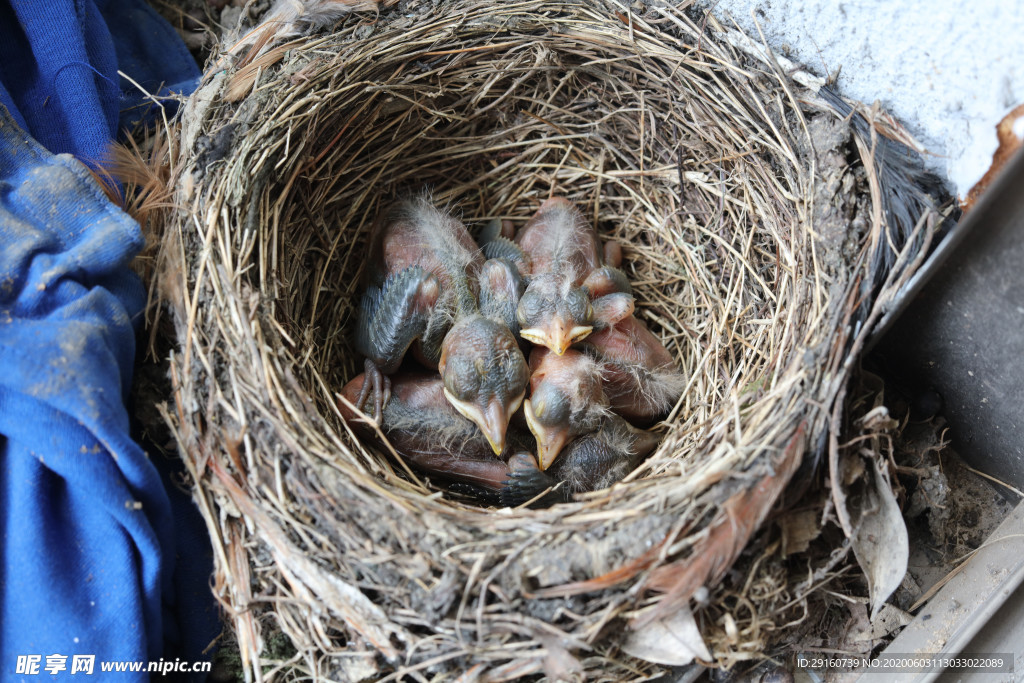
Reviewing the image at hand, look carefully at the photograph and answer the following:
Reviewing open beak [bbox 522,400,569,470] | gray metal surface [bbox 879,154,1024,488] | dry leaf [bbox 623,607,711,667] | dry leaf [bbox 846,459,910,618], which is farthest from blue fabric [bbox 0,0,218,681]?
gray metal surface [bbox 879,154,1024,488]

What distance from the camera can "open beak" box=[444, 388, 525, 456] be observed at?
1.39 metres

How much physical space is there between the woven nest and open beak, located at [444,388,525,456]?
0.49 ft

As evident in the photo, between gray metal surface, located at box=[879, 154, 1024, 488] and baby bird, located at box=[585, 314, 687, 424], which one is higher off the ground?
gray metal surface, located at box=[879, 154, 1024, 488]

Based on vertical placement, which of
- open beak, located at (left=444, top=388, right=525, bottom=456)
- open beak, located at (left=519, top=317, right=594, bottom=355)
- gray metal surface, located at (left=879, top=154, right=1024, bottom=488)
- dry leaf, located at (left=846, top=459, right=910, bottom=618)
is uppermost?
gray metal surface, located at (left=879, top=154, right=1024, bottom=488)

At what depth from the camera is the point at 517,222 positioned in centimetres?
188

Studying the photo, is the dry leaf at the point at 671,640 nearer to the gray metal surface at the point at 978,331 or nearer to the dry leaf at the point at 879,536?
the dry leaf at the point at 879,536

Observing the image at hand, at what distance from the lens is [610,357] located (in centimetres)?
155

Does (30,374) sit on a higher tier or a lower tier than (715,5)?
lower

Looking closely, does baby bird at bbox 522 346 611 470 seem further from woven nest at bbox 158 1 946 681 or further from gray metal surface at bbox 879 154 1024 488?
gray metal surface at bbox 879 154 1024 488

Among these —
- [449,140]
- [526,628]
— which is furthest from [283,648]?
[449,140]

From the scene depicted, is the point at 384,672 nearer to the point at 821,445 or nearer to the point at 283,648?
the point at 283,648

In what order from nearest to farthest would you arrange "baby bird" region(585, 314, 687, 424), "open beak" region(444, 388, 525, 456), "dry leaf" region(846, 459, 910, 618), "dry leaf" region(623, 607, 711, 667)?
"dry leaf" region(623, 607, 711, 667) → "dry leaf" region(846, 459, 910, 618) → "open beak" region(444, 388, 525, 456) → "baby bird" region(585, 314, 687, 424)

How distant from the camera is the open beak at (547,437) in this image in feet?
4.69

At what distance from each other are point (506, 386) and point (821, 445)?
594mm
